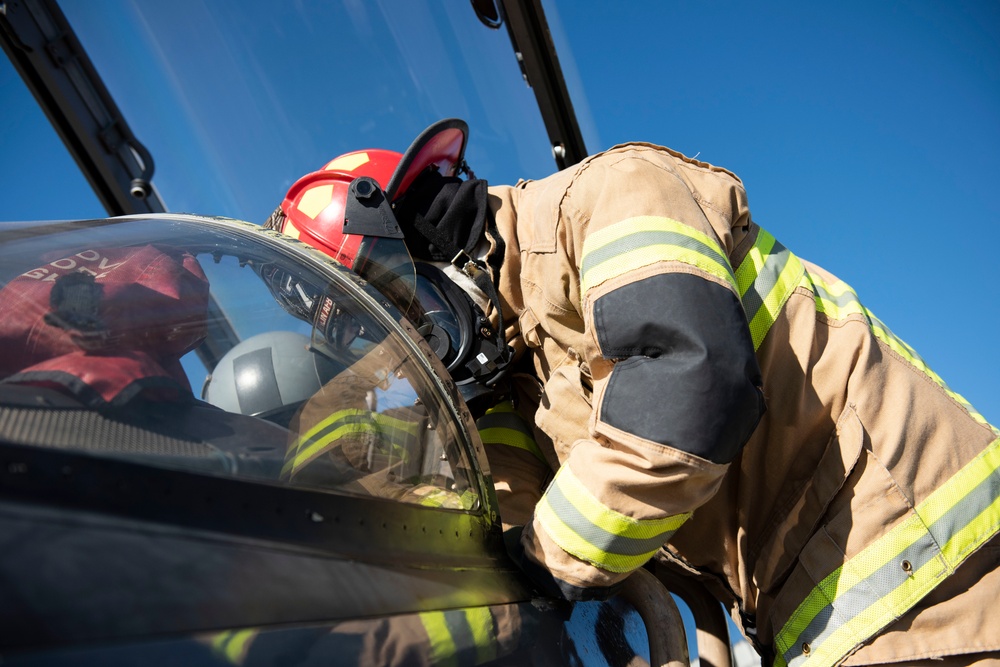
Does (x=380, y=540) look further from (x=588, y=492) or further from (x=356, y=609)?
(x=588, y=492)

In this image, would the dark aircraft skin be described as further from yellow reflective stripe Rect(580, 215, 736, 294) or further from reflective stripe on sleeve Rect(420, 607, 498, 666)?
yellow reflective stripe Rect(580, 215, 736, 294)

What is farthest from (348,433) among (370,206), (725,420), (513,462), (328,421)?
(513,462)

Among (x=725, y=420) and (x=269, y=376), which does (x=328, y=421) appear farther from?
(x=725, y=420)

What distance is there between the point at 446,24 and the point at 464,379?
1.54 meters

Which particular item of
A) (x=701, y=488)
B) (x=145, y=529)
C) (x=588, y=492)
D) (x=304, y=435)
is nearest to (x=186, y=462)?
(x=145, y=529)

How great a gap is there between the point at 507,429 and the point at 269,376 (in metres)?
1.04

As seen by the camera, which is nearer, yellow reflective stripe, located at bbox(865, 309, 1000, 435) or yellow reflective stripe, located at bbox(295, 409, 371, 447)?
yellow reflective stripe, located at bbox(295, 409, 371, 447)

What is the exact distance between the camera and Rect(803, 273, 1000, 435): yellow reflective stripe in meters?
1.51

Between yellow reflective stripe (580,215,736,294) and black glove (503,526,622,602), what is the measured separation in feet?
1.49

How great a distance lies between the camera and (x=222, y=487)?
2.57ft

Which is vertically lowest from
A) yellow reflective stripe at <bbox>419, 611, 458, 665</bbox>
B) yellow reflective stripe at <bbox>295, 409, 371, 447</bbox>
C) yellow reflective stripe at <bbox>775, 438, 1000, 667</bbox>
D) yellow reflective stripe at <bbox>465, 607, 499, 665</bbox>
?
yellow reflective stripe at <bbox>775, 438, 1000, 667</bbox>

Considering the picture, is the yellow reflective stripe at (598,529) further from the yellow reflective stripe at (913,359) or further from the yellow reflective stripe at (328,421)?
the yellow reflective stripe at (913,359)

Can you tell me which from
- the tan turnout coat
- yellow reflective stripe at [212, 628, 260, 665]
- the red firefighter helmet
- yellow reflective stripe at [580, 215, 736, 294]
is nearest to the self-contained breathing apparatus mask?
the red firefighter helmet

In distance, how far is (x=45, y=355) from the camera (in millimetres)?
826
